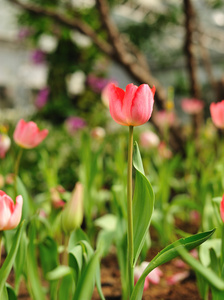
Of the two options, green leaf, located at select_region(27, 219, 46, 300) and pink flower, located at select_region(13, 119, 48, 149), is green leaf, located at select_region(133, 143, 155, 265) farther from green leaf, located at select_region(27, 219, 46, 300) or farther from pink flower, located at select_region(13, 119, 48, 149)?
pink flower, located at select_region(13, 119, 48, 149)

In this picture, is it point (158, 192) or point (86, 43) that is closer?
point (158, 192)

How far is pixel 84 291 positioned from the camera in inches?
19.9

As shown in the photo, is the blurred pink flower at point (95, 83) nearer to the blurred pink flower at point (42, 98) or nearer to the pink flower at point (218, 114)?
the blurred pink flower at point (42, 98)

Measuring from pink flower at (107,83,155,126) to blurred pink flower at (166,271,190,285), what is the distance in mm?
676

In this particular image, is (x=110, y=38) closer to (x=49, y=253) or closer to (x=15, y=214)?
(x=49, y=253)

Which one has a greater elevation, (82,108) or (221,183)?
(221,183)

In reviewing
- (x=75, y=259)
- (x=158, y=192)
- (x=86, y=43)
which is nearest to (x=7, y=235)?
(x=75, y=259)

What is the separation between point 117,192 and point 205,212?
265 millimetres

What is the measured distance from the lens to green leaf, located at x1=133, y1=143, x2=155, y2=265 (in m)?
0.56

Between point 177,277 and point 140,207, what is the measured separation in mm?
564

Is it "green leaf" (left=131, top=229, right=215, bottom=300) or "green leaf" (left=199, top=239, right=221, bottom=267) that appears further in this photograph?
"green leaf" (left=199, top=239, right=221, bottom=267)

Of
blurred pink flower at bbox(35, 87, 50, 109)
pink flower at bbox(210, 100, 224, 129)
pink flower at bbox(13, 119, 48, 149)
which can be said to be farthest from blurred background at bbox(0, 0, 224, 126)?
pink flower at bbox(13, 119, 48, 149)

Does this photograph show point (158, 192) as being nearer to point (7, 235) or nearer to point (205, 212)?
point (205, 212)

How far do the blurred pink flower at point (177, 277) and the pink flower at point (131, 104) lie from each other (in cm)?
68
